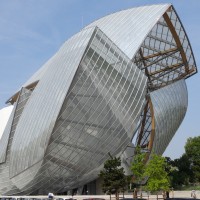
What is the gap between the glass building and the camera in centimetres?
3825

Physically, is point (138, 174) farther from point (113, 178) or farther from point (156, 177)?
point (113, 178)

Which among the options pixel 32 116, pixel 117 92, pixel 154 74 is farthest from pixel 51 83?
pixel 154 74

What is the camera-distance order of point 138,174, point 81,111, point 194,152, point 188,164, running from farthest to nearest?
point 188,164
point 194,152
point 138,174
point 81,111

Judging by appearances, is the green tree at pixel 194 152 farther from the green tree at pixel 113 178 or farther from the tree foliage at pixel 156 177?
the green tree at pixel 113 178

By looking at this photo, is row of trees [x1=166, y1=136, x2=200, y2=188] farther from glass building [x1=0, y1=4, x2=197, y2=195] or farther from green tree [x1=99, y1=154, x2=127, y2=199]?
green tree [x1=99, y1=154, x2=127, y2=199]

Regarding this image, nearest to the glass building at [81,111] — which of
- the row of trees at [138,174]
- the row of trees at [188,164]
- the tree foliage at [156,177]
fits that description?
the row of trees at [138,174]

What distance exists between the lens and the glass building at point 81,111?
125 ft

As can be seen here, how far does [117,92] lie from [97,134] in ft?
15.3

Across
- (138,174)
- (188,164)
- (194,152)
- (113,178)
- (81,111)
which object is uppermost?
(194,152)

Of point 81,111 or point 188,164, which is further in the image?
point 188,164

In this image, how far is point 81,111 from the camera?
38312 millimetres

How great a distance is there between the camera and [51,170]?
131 feet

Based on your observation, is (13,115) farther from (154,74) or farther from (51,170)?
(154,74)

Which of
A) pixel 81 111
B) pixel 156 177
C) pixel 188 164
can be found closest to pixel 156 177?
pixel 156 177
